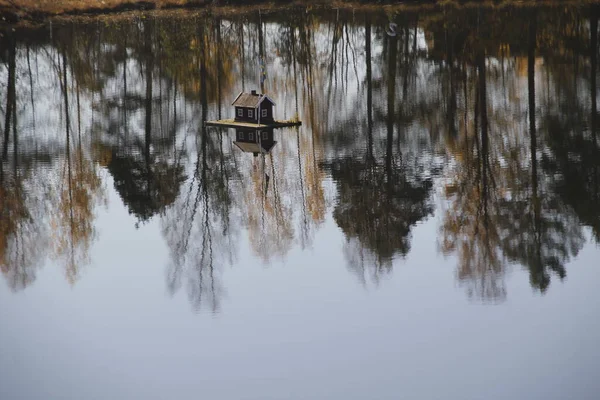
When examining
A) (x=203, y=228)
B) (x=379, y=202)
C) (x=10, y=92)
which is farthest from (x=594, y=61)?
(x=10, y=92)

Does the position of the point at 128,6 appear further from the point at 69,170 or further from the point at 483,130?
the point at 483,130

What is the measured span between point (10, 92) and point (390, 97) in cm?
1706

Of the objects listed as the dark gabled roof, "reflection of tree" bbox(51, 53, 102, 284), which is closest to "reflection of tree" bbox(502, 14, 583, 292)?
"reflection of tree" bbox(51, 53, 102, 284)

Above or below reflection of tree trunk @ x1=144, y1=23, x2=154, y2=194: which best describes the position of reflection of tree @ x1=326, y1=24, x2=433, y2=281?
below

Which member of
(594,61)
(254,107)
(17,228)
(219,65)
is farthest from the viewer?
(219,65)

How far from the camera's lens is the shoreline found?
200 ft

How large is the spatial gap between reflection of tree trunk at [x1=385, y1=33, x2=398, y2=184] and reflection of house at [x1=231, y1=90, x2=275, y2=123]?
4248 mm

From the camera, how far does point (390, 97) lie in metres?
39.5

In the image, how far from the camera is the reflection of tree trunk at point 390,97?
29.7 metres

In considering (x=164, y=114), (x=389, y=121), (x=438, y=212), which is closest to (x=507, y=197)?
(x=438, y=212)

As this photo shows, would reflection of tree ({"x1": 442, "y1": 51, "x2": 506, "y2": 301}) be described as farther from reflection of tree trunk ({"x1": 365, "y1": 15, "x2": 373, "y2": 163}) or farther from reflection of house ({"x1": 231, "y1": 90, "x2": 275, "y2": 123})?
reflection of house ({"x1": 231, "y1": 90, "x2": 275, "y2": 123})

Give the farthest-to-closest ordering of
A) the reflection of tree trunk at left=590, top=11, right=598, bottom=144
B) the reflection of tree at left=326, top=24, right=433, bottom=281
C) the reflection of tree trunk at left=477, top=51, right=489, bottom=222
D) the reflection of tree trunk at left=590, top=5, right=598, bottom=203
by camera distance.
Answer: the reflection of tree trunk at left=590, top=11, right=598, bottom=144 → the reflection of tree trunk at left=590, top=5, right=598, bottom=203 → the reflection of tree trunk at left=477, top=51, right=489, bottom=222 → the reflection of tree at left=326, top=24, right=433, bottom=281

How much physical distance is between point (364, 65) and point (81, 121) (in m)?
15.1

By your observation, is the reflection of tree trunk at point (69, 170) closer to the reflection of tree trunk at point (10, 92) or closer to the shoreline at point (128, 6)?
the reflection of tree trunk at point (10, 92)
